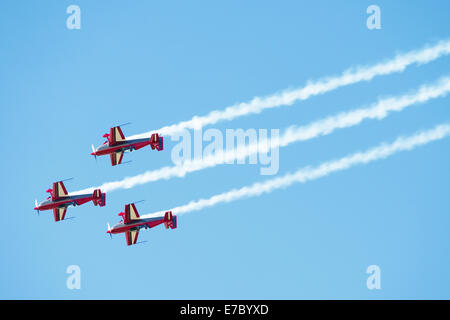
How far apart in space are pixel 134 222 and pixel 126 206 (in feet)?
4.66

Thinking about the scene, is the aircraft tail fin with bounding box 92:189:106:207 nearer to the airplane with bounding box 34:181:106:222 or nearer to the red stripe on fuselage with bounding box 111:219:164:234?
the airplane with bounding box 34:181:106:222

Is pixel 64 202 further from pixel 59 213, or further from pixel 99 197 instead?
pixel 99 197

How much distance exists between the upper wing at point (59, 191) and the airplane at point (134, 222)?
455 centimetres

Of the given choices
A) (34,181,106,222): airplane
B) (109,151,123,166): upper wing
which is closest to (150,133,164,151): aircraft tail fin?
(109,151,123,166): upper wing

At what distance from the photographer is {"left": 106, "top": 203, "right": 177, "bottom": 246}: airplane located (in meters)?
77.6

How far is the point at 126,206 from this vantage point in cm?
7831

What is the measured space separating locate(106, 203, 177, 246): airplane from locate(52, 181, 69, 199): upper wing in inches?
179

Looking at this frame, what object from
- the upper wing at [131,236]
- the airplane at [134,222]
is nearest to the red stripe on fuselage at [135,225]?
the airplane at [134,222]
